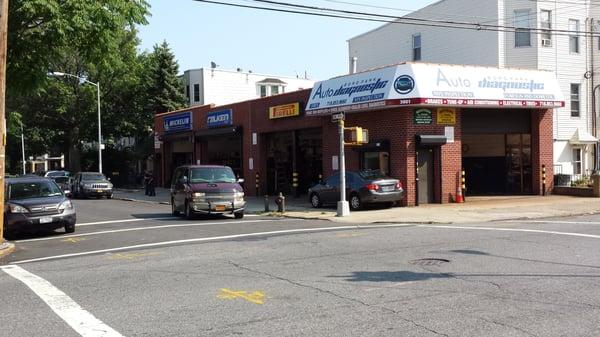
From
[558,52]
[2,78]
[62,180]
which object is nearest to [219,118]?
[62,180]

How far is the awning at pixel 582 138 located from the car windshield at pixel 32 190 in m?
23.6

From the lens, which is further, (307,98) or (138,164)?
(138,164)

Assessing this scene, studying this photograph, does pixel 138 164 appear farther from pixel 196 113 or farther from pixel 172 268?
pixel 172 268

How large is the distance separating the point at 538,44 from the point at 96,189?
2558cm

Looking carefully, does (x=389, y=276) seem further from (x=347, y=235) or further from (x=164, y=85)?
(x=164, y=85)

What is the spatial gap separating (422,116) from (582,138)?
10.8 m

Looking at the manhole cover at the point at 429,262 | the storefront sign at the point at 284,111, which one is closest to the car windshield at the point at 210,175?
the storefront sign at the point at 284,111

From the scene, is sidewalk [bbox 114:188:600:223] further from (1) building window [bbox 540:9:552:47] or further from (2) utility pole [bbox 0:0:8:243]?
(2) utility pole [bbox 0:0:8:243]

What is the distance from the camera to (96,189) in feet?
114

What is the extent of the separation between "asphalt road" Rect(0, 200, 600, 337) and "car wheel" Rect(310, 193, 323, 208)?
8812 millimetres

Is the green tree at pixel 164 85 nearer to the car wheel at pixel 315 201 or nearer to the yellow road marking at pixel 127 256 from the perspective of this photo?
the car wheel at pixel 315 201

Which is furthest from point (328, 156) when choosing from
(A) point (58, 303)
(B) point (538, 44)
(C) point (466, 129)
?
(A) point (58, 303)

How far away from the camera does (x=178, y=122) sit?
40.8 m

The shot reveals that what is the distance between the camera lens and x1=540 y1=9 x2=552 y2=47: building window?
29.0 meters
